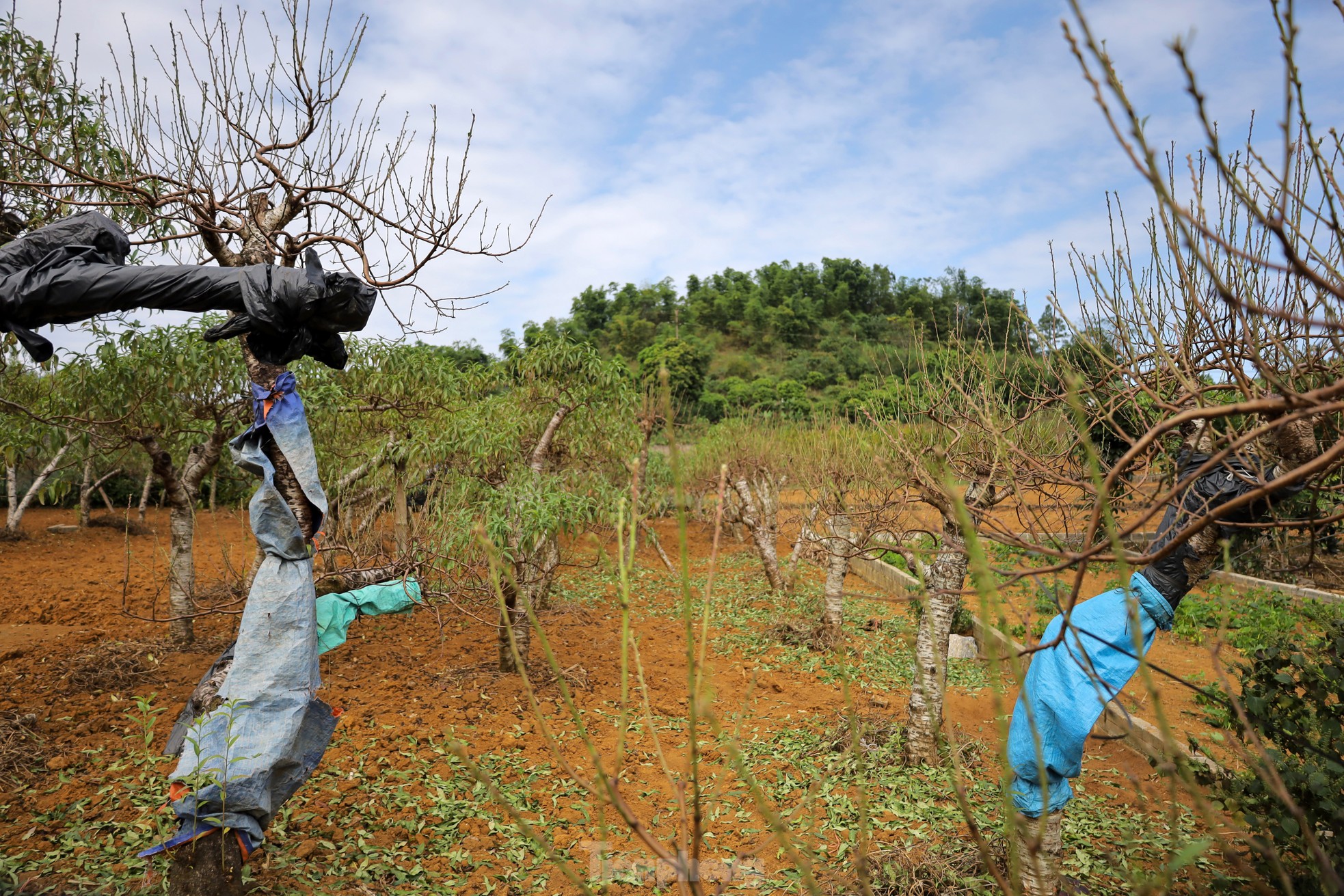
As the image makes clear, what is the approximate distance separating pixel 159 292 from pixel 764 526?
763cm

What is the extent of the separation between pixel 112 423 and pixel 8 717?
76.8 inches

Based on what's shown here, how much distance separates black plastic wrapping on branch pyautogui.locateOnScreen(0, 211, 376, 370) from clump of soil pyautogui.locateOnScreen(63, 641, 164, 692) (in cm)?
302

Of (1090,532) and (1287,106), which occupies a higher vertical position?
(1287,106)

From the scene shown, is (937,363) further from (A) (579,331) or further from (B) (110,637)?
(A) (579,331)

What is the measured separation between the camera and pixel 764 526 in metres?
9.43

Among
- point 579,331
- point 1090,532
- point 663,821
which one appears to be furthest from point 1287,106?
point 579,331

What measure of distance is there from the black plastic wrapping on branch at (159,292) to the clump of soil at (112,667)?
302cm

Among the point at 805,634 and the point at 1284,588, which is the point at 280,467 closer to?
the point at 805,634

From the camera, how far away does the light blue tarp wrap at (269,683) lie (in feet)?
8.64

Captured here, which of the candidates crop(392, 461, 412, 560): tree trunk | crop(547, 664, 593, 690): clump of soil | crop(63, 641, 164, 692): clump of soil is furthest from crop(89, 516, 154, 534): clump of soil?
crop(547, 664, 593, 690): clump of soil

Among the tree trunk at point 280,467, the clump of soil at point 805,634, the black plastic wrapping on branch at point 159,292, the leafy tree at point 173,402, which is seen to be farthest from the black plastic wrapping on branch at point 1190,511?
the leafy tree at point 173,402

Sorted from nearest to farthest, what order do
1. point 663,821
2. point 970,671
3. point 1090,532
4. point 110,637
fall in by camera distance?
point 1090,532, point 663,821, point 110,637, point 970,671

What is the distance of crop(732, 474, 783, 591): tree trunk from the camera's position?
8.95 m

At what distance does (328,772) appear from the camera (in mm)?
4020
